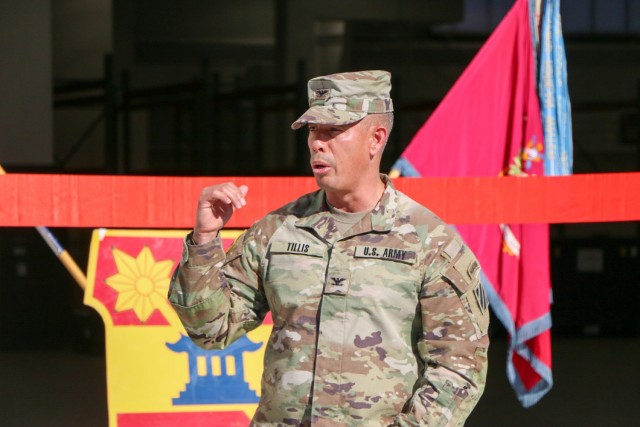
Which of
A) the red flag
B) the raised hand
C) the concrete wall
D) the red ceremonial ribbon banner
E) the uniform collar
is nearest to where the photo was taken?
the raised hand

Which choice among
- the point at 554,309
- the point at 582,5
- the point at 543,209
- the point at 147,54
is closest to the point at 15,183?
the point at 543,209

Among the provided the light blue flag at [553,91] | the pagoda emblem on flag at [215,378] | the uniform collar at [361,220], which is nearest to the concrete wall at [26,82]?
the light blue flag at [553,91]

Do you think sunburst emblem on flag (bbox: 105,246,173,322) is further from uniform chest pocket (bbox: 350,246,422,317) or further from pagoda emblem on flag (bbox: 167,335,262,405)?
uniform chest pocket (bbox: 350,246,422,317)

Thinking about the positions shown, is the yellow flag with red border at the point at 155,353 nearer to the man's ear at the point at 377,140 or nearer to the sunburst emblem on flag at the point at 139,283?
the sunburst emblem on flag at the point at 139,283

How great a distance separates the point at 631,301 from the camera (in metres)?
11.9

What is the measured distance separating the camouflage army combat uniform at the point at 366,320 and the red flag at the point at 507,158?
8.37ft

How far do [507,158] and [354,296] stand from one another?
2.89 m

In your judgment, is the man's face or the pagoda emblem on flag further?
the pagoda emblem on flag

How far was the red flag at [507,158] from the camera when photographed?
5.18m

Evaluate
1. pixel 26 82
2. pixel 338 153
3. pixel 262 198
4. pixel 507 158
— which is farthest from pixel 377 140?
pixel 26 82

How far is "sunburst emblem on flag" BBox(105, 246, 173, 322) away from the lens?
440 centimetres

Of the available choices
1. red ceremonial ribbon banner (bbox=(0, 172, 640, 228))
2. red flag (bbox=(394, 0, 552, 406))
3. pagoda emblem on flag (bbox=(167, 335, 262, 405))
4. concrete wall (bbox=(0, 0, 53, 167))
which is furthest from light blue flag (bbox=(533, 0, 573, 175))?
concrete wall (bbox=(0, 0, 53, 167))

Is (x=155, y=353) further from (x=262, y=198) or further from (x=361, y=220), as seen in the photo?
(x=361, y=220)

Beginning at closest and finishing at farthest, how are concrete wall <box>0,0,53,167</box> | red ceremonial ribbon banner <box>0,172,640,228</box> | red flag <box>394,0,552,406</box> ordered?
red ceremonial ribbon banner <box>0,172,640,228</box>
red flag <box>394,0,552,406</box>
concrete wall <box>0,0,53,167</box>
